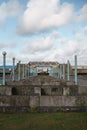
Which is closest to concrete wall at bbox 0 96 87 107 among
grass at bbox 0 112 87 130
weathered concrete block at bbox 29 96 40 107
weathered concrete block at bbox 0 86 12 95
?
weathered concrete block at bbox 29 96 40 107

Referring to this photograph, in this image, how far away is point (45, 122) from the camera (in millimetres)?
8242

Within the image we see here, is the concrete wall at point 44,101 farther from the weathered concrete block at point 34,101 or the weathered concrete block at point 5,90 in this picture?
the weathered concrete block at point 5,90

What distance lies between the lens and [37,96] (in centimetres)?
1055

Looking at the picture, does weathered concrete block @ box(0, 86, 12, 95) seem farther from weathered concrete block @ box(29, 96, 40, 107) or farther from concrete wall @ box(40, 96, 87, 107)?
concrete wall @ box(40, 96, 87, 107)

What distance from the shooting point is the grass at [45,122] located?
7.44 meters

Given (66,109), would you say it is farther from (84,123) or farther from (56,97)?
(84,123)

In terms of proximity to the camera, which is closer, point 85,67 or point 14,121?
point 14,121

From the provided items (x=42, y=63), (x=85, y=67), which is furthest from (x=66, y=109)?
(x=85, y=67)

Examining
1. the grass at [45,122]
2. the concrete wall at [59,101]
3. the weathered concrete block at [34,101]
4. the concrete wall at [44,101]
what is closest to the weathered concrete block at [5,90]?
the concrete wall at [44,101]

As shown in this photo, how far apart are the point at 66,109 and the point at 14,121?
8.68 ft

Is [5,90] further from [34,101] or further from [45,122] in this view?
[45,122]

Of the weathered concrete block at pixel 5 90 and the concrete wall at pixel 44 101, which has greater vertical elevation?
the weathered concrete block at pixel 5 90

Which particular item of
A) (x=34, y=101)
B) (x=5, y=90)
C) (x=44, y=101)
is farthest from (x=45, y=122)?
(x=5, y=90)

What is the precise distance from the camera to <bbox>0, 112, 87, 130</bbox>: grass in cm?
744
